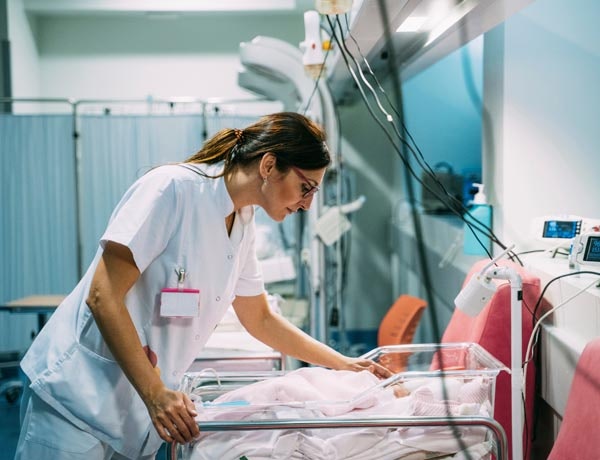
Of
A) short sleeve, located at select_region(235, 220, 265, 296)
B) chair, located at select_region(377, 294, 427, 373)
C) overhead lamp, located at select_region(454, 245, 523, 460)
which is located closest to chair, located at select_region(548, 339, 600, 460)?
overhead lamp, located at select_region(454, 245, 523, 460)

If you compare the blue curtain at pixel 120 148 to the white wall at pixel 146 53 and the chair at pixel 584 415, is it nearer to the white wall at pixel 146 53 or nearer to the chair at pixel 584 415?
the white wall at pixel 146 53

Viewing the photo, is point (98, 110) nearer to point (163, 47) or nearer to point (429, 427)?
point (163, 47)

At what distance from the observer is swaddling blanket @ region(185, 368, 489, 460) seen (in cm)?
133

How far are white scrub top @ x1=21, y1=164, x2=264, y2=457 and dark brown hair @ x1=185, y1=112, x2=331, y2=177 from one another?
54 mm

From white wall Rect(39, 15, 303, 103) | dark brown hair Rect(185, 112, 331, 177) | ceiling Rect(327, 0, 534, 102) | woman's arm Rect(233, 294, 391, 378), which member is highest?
white wall Rect(39, 15, 303, 103)

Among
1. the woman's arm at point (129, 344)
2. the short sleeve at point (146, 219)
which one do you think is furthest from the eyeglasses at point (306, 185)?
the woman's arm at point (129, 344)

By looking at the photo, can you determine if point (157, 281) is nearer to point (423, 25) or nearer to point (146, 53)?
point (423, 25)

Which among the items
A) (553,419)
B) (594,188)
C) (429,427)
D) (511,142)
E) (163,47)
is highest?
(163,47)

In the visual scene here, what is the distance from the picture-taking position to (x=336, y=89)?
436 cm

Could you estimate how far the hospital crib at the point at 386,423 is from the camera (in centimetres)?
129

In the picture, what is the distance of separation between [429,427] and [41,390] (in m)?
0.83

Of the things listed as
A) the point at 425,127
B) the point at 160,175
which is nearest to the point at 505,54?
the point at 160,175

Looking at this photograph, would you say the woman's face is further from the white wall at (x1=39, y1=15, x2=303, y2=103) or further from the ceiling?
the white wall at (x1=39, y1=15, x2=303, y2=103)

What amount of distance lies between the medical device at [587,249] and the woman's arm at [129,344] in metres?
1.20
